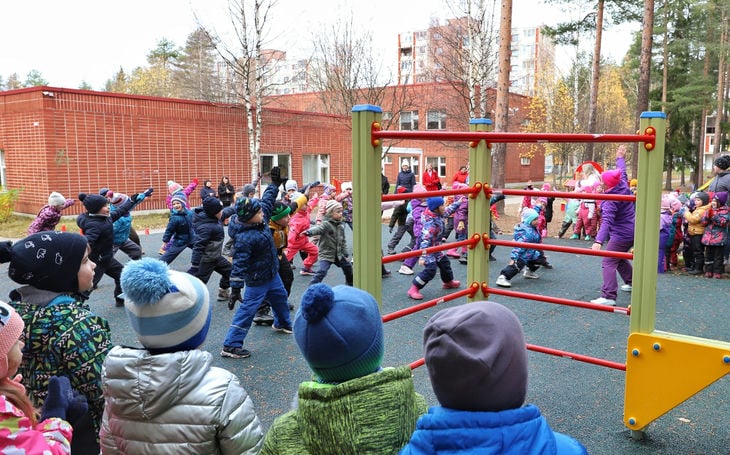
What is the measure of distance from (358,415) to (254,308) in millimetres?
3778

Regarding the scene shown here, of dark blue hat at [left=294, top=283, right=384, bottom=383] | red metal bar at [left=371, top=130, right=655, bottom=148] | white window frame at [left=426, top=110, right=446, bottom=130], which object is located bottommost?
dark blue hat at [left=294, top=283, right=384, bottom=383]

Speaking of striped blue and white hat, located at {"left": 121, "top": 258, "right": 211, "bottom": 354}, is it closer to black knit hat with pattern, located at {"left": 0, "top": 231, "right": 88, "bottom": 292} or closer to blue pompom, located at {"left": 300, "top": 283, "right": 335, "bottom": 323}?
blue pompom, located at {"left": 300, "top": 283, "right": 335, "bottom": 323}

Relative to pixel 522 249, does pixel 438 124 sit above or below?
above

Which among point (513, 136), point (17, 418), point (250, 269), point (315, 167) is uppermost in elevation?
point (513, 136)

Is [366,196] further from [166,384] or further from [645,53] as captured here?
[645,53]

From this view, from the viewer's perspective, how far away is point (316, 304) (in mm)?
1633

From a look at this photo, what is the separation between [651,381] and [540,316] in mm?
3059

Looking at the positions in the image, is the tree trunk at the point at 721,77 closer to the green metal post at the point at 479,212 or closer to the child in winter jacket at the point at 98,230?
the green metal post at the point at 479,212

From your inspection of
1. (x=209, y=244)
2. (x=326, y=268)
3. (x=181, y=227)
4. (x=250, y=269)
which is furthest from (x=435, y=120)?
(x=250, y=269)

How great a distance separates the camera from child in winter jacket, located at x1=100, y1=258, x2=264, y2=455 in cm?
200

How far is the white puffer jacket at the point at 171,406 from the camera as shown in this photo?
6.57 feet

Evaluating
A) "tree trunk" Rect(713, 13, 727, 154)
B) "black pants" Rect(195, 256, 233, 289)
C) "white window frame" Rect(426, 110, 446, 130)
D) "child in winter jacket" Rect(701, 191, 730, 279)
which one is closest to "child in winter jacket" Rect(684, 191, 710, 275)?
"child in winter jacket" Rect(701, 191, 730, 279)

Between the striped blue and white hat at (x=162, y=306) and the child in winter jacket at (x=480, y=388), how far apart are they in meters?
0.96

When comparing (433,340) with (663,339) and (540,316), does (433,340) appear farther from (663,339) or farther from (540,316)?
(540,316)
